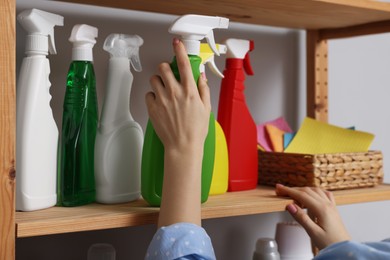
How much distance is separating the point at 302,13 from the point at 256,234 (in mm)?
460

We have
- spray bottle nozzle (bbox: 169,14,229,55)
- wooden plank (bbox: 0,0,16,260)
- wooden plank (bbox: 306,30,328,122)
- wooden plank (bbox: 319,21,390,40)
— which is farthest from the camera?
wooden plank (bbox: 306,30,328,122)

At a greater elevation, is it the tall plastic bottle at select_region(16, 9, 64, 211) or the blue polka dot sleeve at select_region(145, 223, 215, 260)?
the tall plastic bottle at select_region(16, 9, 64, 211)

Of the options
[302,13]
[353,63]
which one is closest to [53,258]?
[302,13]

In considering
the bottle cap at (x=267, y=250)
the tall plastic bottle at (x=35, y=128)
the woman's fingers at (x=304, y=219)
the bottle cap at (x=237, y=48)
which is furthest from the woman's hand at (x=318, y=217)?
the tall plastic bottle at (x=35, y=128)

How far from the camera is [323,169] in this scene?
0.94m

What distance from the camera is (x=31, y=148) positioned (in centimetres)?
71

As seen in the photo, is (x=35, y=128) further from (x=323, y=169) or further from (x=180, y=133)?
(x=323, y=169)

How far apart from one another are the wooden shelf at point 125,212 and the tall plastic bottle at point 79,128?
26mm

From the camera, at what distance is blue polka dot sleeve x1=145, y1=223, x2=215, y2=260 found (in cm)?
67

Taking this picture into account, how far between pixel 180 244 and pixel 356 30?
25.5 inches

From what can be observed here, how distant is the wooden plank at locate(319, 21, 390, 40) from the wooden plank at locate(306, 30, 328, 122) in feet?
0.07

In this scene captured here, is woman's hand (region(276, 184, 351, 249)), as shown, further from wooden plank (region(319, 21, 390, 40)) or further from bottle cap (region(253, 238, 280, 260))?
wooden plank (region(319, 21, 390, 40))

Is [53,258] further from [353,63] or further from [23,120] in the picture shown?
[353,63]

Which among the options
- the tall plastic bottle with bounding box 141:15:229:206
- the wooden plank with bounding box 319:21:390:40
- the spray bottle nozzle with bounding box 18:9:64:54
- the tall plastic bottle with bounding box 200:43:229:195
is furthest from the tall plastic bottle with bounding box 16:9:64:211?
the wooden plank with bounding box 319:21:390:40
